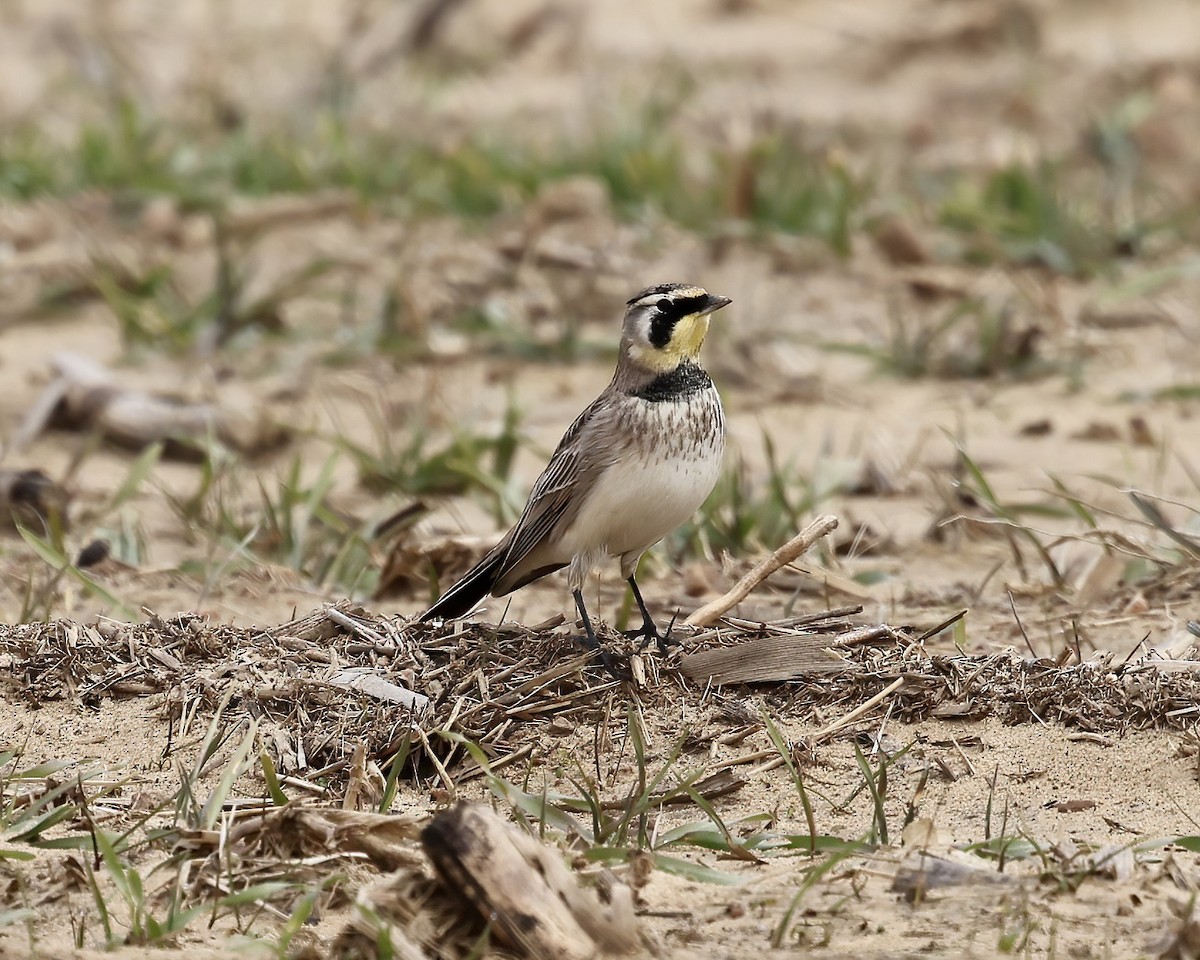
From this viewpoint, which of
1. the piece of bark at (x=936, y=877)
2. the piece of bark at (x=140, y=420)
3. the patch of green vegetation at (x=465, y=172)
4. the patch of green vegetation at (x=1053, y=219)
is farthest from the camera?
the patch of green vegetation at (x=465, y=172)

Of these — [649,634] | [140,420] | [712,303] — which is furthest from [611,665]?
[140,420]

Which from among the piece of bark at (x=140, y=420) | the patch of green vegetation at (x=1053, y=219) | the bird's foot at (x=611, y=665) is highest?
the patch of green vegetation at (x=1053, y=219)

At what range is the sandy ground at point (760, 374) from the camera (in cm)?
347

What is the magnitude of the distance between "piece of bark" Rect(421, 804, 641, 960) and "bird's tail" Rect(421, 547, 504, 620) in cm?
145

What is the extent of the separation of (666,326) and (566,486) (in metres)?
0.45

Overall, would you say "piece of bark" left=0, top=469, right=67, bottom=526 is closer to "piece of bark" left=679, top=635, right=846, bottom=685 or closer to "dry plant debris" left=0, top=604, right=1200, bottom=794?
"dry plant debris" left=0, top=604, right=1200, bottom=794

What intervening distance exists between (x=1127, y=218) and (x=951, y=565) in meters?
3.65

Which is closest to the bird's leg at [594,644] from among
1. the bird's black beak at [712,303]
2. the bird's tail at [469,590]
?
the bird's tail at [469,590]

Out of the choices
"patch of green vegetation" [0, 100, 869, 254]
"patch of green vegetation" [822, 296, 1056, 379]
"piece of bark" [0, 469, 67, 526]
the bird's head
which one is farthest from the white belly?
"patch of green vegetation" [0, 100, 869, 254]

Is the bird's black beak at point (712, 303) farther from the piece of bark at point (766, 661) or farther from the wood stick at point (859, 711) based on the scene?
the wood stick at point (859, 711)

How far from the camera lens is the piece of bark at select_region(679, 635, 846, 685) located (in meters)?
3.95

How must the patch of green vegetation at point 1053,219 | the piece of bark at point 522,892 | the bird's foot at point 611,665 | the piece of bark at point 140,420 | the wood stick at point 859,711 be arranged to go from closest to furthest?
the piece of bark at point 522,892 < the wood stick at point 859,711 < the bird's foot at point 611,665 < the piece of bark at point 140,420 < the patch of green vegetation at point 1053,219

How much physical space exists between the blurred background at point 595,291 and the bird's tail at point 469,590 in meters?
0.61

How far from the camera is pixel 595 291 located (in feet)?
26.3
